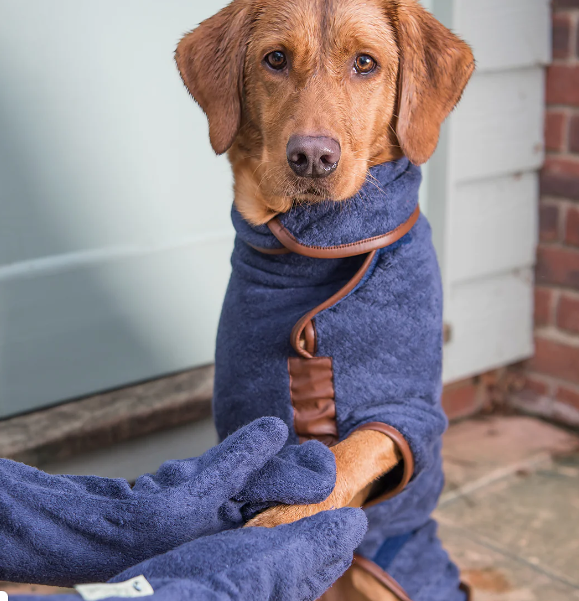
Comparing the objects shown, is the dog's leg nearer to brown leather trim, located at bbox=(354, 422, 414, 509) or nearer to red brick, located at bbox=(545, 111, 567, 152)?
brown leather trim, located at bbox=(354, 422, 414, 509)

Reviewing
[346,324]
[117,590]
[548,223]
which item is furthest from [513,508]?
[117,590]

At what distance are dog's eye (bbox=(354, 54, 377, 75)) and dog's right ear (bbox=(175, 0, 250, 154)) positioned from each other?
25cm

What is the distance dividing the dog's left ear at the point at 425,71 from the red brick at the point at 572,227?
154 centimetres

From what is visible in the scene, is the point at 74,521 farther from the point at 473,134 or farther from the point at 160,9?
the point at 473,134

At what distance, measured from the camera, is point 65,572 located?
3.62 feet

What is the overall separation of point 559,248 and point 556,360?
47 cm

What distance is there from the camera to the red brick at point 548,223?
120 inches

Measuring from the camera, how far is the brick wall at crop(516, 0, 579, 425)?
288 cm

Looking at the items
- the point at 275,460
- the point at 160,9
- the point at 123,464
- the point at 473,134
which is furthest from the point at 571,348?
the point at 275,460

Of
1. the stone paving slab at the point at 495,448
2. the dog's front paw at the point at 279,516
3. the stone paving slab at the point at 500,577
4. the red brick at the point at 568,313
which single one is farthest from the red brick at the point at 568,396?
the dog's front paw at the point at 279,516

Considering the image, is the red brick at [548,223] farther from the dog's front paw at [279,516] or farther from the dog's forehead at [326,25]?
the dog's front paw at [279,516]

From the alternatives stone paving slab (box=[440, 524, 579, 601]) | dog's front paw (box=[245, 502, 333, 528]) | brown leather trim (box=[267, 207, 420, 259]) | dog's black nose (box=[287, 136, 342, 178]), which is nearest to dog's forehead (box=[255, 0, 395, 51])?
dog's black nose (box=[287, 136, 342, 178])

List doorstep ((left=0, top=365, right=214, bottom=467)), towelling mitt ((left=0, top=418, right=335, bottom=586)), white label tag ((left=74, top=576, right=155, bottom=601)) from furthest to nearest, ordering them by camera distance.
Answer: doorstep ((left=0, top=365, right=214, bottom=467))
towelling mitt ((left=0, top=418, right=335, bottom=586))
white label tag ((left=74, top=576, right=155, bottom=601))

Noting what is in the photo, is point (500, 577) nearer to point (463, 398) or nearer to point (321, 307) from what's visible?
point (463, 398)
